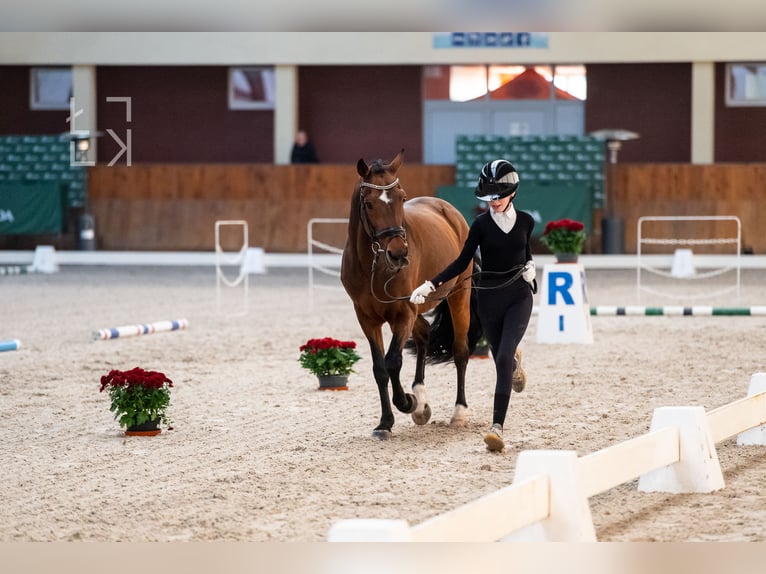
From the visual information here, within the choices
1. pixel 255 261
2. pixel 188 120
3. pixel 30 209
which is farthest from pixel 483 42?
pixel 30 209

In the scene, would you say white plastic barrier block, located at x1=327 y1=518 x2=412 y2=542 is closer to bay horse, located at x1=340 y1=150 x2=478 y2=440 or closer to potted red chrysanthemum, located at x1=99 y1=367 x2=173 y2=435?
bay horse, located at x1=340 y1=150 x2=478 y2=440

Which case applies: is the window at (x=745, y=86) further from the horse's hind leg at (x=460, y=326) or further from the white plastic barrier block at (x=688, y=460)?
the white plastic barrier block at (x=688, y=460)

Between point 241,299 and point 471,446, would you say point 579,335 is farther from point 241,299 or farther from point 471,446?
point 241,299

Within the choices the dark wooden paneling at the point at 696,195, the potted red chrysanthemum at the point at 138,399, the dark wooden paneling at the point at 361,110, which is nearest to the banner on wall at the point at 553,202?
the dark wooden paneling at the point at 696,195

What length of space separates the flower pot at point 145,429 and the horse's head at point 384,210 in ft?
5.05

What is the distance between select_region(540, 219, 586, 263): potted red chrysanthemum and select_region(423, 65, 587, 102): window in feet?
45.7

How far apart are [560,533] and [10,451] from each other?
3361 millimetres

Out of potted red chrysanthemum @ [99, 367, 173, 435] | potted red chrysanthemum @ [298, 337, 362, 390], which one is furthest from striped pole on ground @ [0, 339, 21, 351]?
potted red chrysanthemum @ [99, 367, 173, 435]

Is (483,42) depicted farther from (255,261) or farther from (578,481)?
(578,481)

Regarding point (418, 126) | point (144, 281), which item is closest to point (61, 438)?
point (144, 281)

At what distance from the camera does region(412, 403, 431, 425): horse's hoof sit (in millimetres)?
6238

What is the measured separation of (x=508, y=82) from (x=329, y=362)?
1717 centimetres

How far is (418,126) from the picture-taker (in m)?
24.8
